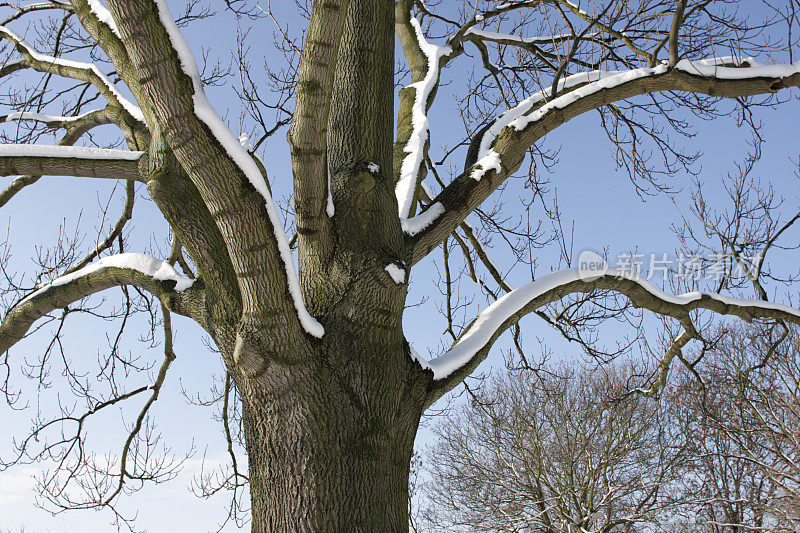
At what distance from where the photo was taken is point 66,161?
2723 mm

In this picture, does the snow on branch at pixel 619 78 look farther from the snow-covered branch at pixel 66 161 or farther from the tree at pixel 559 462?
the tree at pixel 559 462

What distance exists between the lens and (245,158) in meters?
2.09

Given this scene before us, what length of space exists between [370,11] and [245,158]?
1547mm

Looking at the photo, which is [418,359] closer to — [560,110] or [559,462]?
[560,110]

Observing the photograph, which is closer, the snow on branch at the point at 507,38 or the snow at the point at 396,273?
the snow at the point at 396,273

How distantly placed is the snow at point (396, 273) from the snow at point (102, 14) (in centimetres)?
163

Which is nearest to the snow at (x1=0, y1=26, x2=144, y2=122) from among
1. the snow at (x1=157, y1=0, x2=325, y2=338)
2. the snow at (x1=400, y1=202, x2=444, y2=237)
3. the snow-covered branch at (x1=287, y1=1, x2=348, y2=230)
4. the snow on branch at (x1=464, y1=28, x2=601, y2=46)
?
the snow at (x1=157, y1=0, x2=325, y2=338)

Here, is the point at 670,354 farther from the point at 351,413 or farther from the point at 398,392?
the point at 351,413

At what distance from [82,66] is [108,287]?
5.41 feet

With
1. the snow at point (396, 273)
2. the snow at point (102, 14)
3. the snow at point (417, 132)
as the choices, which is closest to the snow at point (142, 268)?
the snow at point (396, 273)

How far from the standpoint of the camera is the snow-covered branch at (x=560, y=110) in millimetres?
3104

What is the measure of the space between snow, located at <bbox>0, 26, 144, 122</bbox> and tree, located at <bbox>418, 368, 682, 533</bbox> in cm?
845

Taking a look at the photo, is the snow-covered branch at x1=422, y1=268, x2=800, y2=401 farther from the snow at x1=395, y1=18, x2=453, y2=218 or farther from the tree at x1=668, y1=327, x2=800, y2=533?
the tree at x1=668, y1=327, x2=800, y2=533

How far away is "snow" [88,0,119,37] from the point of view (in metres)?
2.54
